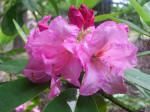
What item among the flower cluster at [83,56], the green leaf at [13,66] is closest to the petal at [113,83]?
the flower cluster at [83,56]

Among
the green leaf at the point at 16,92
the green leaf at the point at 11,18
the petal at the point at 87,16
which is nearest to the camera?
the green leaf at the point at 16,92

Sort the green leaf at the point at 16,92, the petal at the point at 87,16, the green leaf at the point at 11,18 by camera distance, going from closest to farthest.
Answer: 1. the green leaf at the point at 16,92
2. the petal at the point at 87,16
3. the green leaf at the point at 11,18

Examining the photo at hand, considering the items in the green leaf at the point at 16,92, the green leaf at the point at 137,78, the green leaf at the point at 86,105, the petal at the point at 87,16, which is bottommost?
the green leaf at the point at 86,105

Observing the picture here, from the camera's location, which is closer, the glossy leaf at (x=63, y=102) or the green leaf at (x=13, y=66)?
the glossy leaf at (x=63, y=102)

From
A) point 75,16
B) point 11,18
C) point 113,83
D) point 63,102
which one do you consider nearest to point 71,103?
point 63,102

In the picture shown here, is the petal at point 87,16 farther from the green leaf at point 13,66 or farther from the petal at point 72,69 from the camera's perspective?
the green leaf at point 13,66

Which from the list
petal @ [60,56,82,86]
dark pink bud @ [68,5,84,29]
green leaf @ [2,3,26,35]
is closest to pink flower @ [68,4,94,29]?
dark pink bud @ [68,5,84,29]

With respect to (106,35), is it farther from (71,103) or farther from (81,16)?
(71,103)

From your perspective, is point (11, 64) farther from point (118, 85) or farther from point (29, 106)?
point (29, 106)

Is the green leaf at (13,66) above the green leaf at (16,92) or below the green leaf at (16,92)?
above
